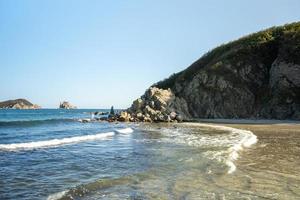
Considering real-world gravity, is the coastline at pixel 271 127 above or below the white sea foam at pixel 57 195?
above

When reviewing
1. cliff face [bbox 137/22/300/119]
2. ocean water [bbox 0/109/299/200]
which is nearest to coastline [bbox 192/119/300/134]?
cliff face [bbox 137/22/300/119]

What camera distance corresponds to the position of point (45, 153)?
20469 mm

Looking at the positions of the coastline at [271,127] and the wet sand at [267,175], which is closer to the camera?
the wet sand at [267,175]

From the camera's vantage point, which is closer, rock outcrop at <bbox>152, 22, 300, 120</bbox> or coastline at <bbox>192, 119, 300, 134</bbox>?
coastline at <bbox>192, 119, 300, 134</bbox>

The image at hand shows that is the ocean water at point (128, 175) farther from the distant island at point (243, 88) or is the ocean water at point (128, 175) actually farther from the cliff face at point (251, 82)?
the cliff face at point (251, 82)

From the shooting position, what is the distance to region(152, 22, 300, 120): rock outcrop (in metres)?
58.1

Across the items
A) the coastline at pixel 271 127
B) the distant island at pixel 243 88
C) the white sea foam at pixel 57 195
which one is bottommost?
the white sea foam at pixel 57 195

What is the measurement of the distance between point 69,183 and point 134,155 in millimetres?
7413

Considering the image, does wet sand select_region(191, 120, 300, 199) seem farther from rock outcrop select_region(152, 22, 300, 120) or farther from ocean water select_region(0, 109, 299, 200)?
rock outcrop select_region(152, 22, 300, 120)

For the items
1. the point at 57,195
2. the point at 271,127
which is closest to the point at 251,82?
the point at 271,127

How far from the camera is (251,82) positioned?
64875 millimetres

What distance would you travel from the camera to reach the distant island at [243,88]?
58.4 metres

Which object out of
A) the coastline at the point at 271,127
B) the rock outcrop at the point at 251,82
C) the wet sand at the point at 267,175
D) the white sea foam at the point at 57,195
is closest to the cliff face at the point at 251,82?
the rock outcrop at the point at 251,82

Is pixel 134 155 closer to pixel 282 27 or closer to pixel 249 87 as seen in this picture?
pixel 249 87
